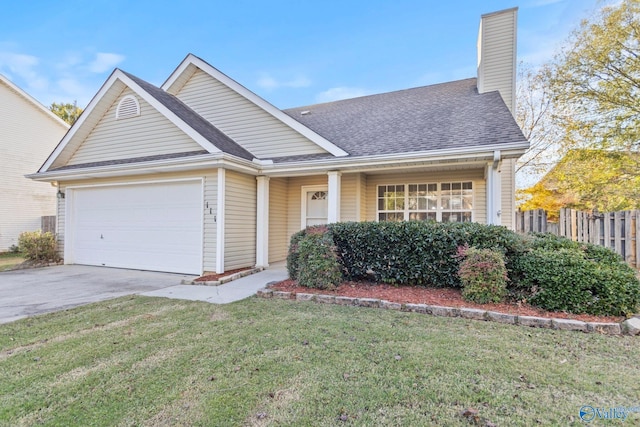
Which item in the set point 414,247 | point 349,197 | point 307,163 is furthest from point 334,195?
point 414,247

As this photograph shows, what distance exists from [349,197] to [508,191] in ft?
15.7

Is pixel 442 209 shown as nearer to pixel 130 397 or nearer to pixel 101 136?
pixel 130 397

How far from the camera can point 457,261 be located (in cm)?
565

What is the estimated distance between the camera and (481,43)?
1065 cm

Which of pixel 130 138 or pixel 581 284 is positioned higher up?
pixel 130 138

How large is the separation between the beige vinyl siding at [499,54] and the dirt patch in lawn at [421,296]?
7.79 meters

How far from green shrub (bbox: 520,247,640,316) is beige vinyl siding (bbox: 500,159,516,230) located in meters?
4.45

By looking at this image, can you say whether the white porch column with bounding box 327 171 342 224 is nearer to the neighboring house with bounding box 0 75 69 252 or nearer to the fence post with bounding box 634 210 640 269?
the fence post with bounding box 634 210 640 269

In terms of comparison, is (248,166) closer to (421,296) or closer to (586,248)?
(421,296)

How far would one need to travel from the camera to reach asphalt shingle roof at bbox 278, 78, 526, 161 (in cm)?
748

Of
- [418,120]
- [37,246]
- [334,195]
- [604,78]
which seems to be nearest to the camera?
[334,195]

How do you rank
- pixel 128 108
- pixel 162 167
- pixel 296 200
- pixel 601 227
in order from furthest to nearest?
pixel 296 200, pixel 128 108, pixel 601 227, pixel 162 167

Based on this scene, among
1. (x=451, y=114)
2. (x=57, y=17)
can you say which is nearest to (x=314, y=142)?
(x=451, y=114)

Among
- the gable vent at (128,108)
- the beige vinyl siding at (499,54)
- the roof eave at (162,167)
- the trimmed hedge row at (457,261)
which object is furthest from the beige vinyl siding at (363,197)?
the gable vent at (128,108)
